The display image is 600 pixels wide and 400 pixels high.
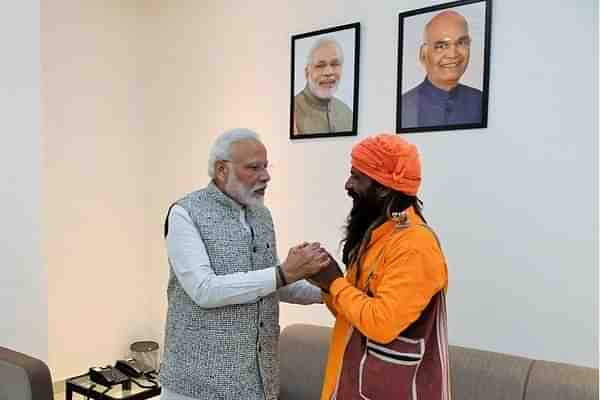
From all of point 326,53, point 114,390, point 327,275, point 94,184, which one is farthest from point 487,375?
point 94,184

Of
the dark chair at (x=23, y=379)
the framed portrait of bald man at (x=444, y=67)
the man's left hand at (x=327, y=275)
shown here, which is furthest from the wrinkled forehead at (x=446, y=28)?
the dark chair at (x=23, y=379)

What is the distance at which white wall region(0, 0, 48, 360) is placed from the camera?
8.68 feet

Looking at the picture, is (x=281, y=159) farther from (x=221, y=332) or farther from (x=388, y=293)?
(x=388, y=293)

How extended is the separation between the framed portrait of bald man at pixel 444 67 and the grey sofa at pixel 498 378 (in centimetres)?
90

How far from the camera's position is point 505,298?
6.83ft

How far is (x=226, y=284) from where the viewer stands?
146cm

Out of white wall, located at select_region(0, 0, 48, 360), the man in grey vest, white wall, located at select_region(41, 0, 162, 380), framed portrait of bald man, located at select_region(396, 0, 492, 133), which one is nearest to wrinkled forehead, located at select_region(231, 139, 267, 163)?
the man in grey vest

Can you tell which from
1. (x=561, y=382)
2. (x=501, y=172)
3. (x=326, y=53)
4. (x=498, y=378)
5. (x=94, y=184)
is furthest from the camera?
(x=94, y=184)

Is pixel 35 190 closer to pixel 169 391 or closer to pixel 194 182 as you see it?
pixel 194 182

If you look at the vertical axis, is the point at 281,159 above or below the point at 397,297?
Answer: above

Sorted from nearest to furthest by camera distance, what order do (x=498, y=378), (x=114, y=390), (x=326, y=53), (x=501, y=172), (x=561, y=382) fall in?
(x=561, y=382)
(x=498, y=378)
(x=501, y=172)
(x=326, y=53)
(x=114, y=390)

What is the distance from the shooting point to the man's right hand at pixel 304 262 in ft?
4.68

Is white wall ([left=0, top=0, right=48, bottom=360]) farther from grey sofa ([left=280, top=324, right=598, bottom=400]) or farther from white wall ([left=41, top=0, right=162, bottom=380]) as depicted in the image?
grey sofa ([left=280, top=324, right=598, bottom=400])

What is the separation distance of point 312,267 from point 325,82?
1.40m
